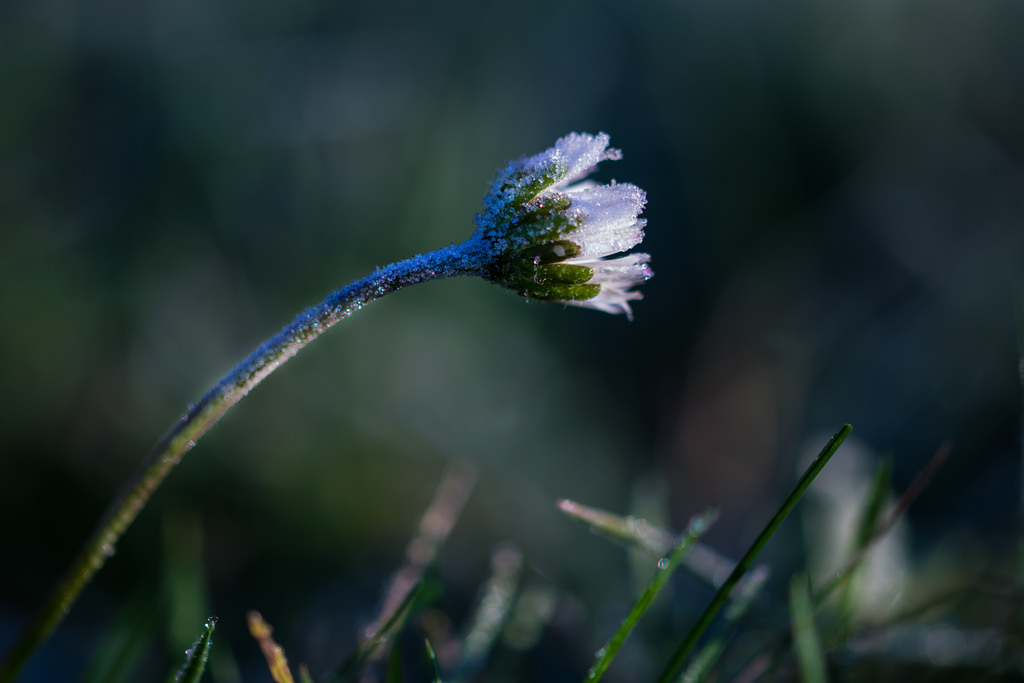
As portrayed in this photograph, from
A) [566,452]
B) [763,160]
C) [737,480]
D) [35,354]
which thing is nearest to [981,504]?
[737,480]

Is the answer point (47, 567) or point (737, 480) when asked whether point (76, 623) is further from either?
point (737, 480)

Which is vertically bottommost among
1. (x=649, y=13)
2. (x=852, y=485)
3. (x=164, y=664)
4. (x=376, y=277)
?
(x=164, y=664)

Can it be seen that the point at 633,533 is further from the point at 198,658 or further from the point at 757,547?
the point at 198,658

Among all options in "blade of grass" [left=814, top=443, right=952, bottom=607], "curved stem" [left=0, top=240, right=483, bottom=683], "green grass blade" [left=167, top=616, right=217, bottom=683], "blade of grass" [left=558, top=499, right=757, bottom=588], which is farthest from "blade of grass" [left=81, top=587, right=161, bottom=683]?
"blade of grass" [left=814, top=443, right=952, bottom=607]

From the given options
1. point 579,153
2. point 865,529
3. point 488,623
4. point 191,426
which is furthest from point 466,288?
point 191,426

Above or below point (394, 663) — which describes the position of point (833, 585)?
above

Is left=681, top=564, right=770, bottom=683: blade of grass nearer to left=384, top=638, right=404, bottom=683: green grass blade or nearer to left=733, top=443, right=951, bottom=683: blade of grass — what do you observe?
left=733, top=443, right=951, bottom=683: blade of grass
